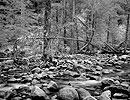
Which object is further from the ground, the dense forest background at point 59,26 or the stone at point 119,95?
the dense forest background at point 59,26

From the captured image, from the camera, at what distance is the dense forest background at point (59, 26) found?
919 centimetres

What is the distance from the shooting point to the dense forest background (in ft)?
30.1

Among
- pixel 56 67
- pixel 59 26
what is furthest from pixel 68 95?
pixel 59 26

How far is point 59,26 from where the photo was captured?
48.8 feet

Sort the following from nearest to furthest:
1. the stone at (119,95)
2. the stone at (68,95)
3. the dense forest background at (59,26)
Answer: the stone at (68,95) < the stone at (119,95) < the dense forest background at (59,26)

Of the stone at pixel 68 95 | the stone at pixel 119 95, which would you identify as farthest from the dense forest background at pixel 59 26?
the stone at pixel 119 95

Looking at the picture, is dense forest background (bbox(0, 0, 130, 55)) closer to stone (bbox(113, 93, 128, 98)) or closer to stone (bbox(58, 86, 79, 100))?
stone (bbox(58, 86, 79, 100))

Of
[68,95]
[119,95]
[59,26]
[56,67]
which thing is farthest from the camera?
[59,26]

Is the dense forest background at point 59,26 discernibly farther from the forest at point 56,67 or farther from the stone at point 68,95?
the stone at point 68,95

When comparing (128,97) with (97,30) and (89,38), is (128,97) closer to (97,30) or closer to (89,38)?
(89,38)

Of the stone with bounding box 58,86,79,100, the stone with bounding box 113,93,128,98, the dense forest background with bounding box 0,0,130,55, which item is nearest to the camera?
the stone with bounding box 58,86,79,100

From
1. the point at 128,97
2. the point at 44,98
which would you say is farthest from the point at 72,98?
the point at 128,97

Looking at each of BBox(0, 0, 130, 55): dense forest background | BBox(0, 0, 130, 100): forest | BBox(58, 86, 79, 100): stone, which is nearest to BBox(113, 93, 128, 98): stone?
BBox(0, 0, 130, 100): forest

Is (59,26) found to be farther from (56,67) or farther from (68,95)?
(68,95)
